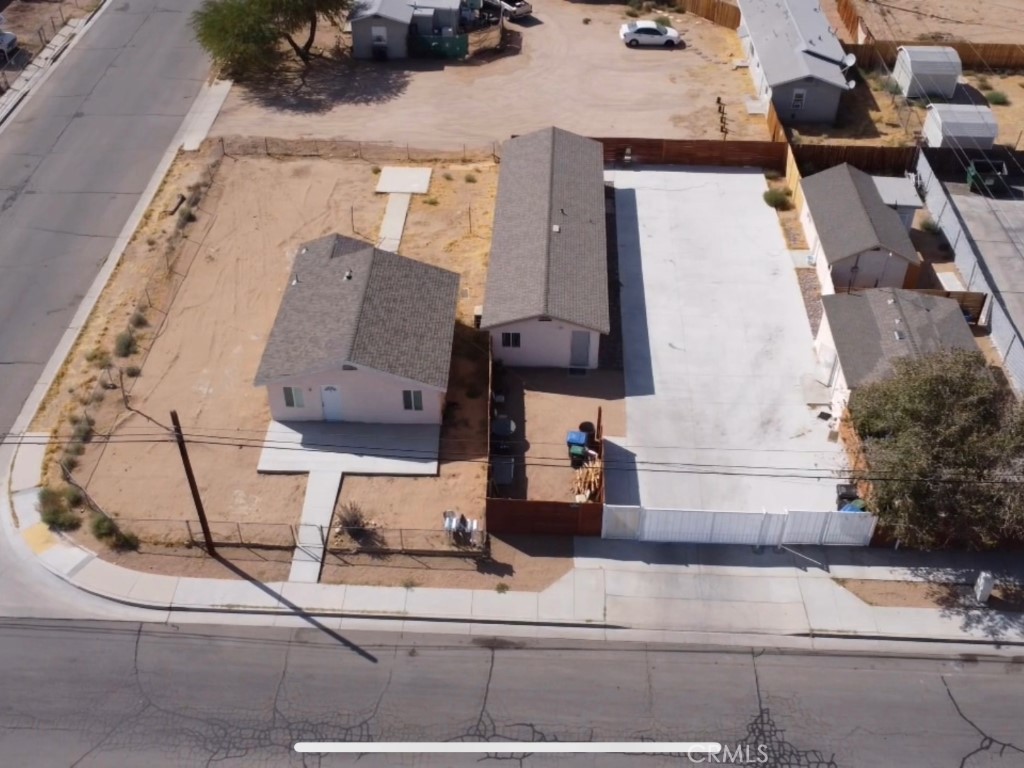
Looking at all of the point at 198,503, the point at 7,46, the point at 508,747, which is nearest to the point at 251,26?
the point at 7,46

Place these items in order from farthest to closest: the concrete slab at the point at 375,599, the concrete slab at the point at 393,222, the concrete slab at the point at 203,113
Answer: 1. the concrete slab at the point at 203,113
2. the concrete slab at the point at 393,222
3. the concrete slab at the point at 375,599

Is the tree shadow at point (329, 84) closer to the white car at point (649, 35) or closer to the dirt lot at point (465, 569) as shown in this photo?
the white car at point (649, 35)

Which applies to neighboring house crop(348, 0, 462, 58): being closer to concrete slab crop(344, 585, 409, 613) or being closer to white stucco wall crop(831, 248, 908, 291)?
white stucco wall crop(831, 248, 908, 291)

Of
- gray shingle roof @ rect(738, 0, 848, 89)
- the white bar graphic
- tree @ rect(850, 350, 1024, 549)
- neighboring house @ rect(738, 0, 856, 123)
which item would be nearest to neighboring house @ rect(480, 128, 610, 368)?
tree @ rect(850, 350, 1024, 549)

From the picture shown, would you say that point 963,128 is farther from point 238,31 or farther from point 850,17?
point 238,31

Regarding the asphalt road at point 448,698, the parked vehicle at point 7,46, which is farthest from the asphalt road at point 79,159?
the asphalt road at point 448,698

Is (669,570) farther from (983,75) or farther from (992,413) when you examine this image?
(983,75)
